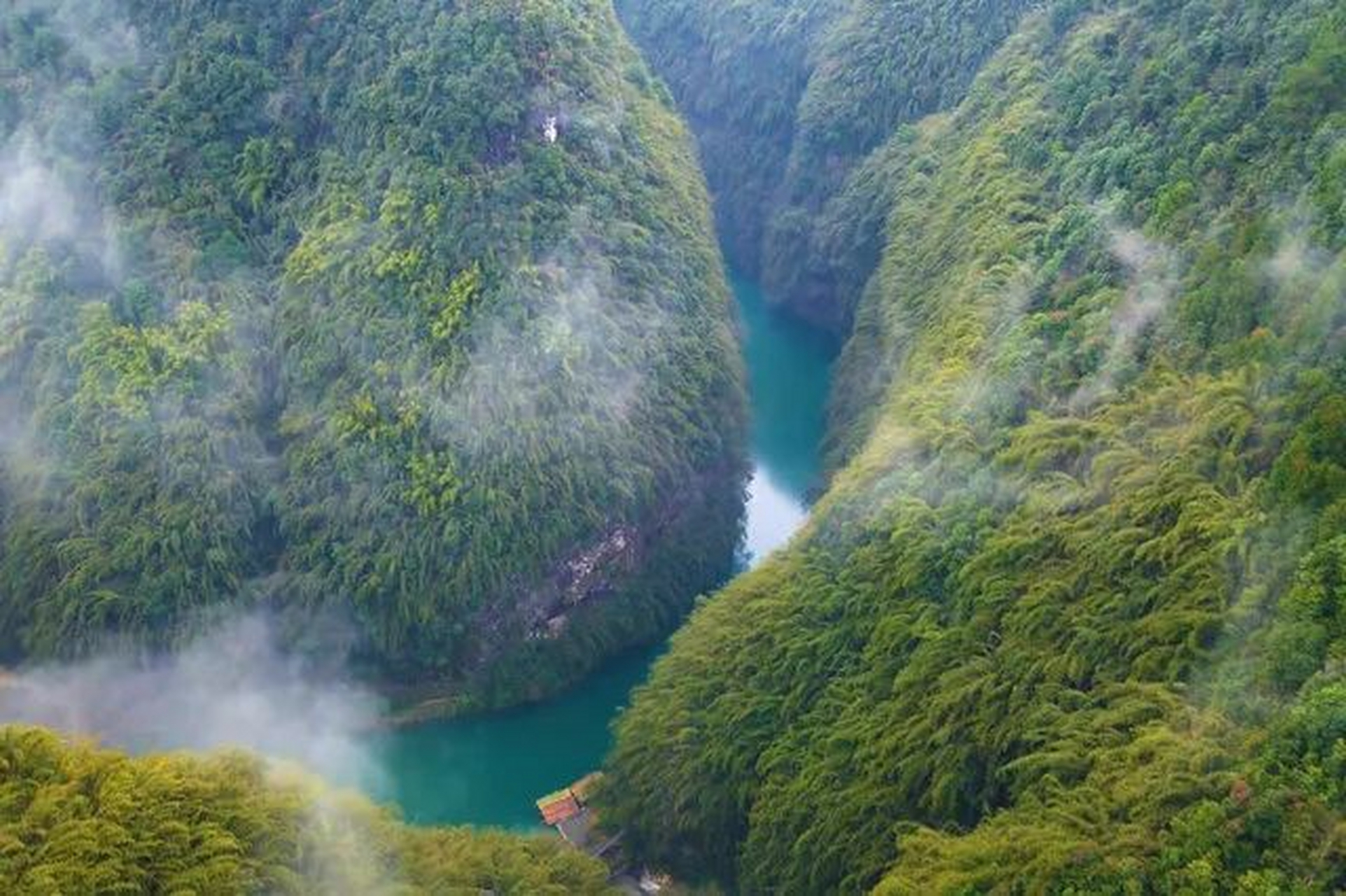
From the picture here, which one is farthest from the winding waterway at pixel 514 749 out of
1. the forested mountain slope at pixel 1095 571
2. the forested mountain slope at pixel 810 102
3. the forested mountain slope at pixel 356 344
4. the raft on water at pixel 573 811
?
the forested mountain slope at pixel 810 102

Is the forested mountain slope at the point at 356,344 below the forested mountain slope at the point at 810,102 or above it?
below

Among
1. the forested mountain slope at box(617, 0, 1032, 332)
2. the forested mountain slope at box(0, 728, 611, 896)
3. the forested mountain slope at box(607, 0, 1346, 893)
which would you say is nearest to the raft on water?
the forested mountain slope at box(607, 0, 1346, 893)

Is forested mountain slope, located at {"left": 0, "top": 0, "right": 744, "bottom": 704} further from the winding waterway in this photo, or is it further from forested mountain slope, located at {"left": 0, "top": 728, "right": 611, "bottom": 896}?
forested mountain slope, located at {"left": 0, "top": 728, "right": 611, "bottom": 896}

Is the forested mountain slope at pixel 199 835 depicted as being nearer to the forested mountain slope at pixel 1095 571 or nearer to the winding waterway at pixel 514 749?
the forested mountain slope at pixel 1095 571

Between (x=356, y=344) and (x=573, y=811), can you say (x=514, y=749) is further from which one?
(x=356, y=344)

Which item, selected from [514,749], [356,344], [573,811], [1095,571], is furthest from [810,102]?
[1095,571]

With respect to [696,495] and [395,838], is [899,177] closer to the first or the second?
[696,495]
